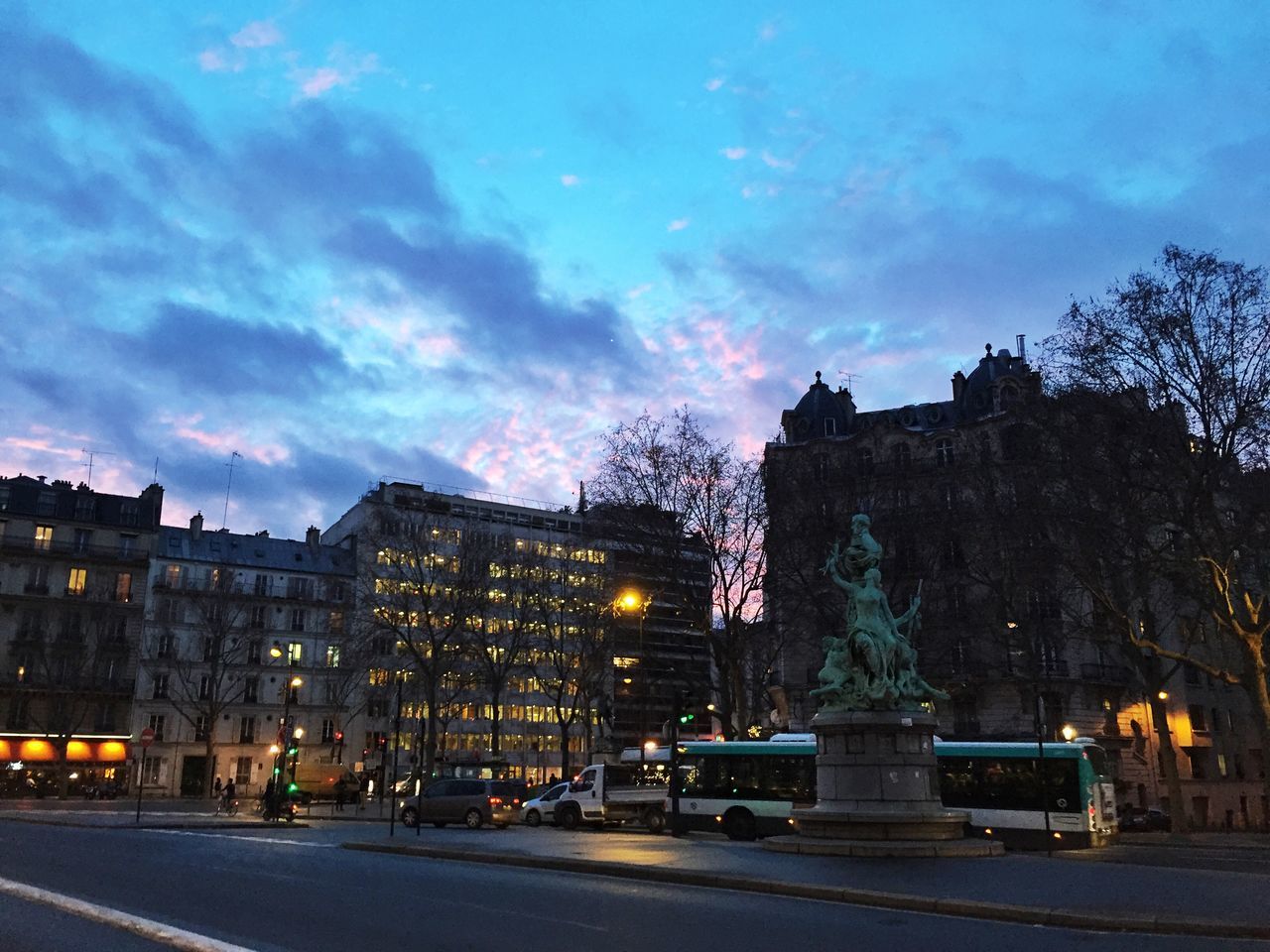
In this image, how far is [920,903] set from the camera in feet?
38.9

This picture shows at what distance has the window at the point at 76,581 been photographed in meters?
64.1

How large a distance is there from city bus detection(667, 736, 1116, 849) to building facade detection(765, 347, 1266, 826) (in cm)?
1090

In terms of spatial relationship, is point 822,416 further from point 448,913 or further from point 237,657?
point 448,913

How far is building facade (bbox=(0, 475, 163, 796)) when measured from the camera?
193 ft

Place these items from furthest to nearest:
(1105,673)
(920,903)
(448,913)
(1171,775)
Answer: (1105,673) → (1171,775) → (920,903) → (448,913)

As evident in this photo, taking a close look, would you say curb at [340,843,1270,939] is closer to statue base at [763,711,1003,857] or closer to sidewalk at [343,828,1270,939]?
sidewalk at [343,828,1270,939]

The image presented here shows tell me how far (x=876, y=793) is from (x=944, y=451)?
41.0 metres

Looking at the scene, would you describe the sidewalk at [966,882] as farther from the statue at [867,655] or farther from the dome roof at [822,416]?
the dome roof at [822,416]

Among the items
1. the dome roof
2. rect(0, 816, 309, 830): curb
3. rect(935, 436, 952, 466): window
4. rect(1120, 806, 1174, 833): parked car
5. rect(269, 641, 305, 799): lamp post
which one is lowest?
rect(1120, 806, 1174, 833): parked car

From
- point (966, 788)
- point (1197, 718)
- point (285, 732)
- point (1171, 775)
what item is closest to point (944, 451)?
point (1197, 718)

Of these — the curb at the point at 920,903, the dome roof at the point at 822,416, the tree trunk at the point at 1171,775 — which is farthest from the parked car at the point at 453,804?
the dome roof at the point at 822,416

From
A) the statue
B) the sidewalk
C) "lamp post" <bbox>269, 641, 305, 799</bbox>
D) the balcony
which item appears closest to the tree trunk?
the balcony

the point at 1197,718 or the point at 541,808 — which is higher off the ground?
the point at 1197,718

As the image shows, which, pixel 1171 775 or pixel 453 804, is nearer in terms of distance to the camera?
pixel 453 804
